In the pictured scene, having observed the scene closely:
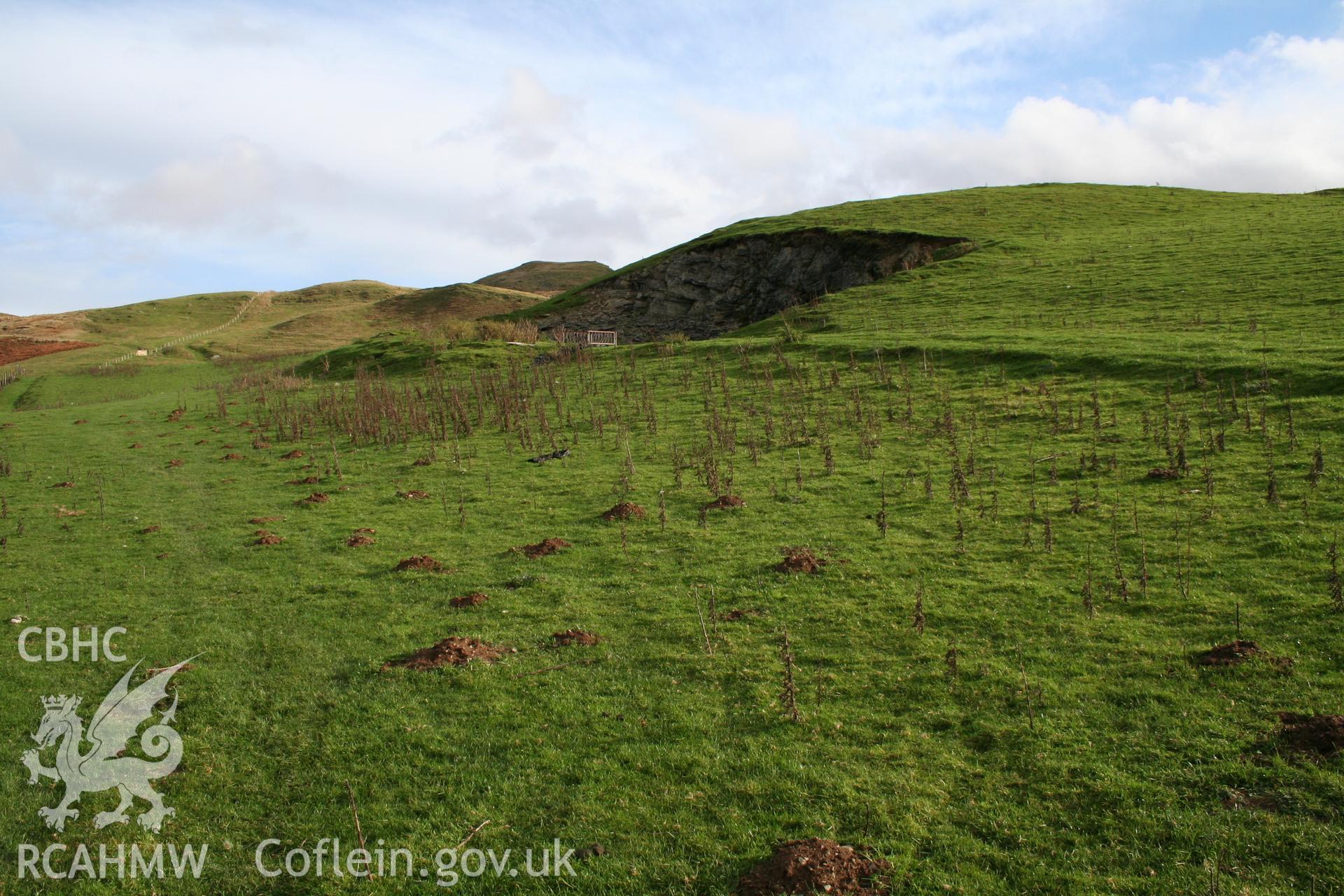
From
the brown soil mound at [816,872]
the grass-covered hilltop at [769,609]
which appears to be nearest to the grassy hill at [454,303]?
the grass-covered hilltop at [769,609]

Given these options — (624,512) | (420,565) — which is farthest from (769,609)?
(420,565)

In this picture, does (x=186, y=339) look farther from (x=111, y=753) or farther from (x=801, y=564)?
(x=801, y=564)

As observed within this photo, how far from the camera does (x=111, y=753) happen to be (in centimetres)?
938

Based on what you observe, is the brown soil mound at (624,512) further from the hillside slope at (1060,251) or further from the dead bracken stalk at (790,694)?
the hillside slope at (1060,251)

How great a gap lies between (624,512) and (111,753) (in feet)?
34.7

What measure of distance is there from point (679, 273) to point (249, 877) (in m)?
67.1

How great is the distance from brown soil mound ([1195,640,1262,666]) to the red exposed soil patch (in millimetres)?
95289

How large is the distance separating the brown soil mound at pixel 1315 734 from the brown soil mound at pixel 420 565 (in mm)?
13317

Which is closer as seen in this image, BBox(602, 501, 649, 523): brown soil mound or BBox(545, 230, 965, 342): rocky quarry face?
BBox(602, 501, 649, 523): brown soil mound

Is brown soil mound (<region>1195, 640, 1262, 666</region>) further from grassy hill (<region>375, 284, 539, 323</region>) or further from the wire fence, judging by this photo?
grassy hill (<region>375, 284, 539, 323</region>)

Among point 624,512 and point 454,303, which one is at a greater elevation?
point 454,303

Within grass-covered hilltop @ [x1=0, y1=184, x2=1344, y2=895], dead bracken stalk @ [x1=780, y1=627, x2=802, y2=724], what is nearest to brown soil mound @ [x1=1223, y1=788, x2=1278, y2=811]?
grass-covered hilltop @ [x1=0, y1=184, x2=1344, y2=895]

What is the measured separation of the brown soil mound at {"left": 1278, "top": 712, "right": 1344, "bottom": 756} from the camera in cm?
776

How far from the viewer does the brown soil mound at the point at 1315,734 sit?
305 inches
